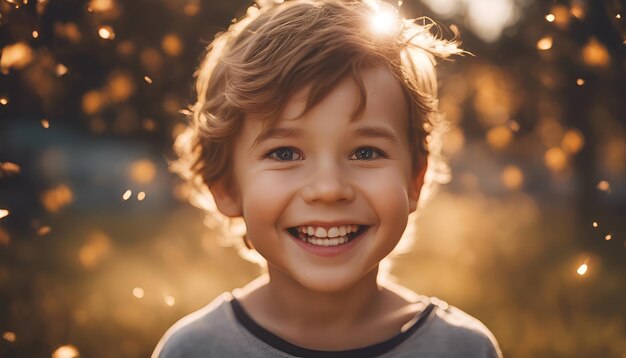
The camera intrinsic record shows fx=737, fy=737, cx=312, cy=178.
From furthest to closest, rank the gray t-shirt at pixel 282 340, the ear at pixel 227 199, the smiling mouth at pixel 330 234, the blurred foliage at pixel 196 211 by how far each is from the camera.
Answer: the blurred foliage at pixel 196 211 → the ear at pixel 227 199 → the gray t-shirt at pixel 282 340 → the smiling mouth at pixel 330 234

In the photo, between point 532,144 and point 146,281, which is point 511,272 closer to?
point 146,281

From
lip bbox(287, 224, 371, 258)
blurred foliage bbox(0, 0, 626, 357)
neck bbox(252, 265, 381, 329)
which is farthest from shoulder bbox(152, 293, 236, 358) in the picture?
blurred foliage bbox(0, 0, 626, 357)

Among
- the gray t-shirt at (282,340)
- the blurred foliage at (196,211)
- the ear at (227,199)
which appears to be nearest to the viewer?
the gray t-shirt at (282,340)

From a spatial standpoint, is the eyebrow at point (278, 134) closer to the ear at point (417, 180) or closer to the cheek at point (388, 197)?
the cheek at point (388, 197)

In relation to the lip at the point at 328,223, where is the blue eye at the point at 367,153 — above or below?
above

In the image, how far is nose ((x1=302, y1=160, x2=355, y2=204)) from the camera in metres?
2.12

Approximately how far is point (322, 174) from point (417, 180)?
0.57 m

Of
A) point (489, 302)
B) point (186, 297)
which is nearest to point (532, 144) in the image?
point (489, 302)

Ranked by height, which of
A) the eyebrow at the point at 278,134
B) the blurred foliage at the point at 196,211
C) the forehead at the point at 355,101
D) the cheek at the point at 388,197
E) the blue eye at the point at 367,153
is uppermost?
the forehead at the point at 355,101

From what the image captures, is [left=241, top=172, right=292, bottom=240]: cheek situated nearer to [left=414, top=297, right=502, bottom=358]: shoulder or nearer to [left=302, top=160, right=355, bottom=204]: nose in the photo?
[left=302, top=160, right=355, bottom=204]: nose

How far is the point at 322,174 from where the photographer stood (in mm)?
2139

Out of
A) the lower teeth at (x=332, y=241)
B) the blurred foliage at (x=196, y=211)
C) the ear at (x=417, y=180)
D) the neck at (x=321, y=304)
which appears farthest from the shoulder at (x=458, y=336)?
the blurred foliage at (x=196, y=211)

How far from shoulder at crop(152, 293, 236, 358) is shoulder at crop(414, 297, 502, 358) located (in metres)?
0.67

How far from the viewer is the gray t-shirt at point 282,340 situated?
2.38 metres
